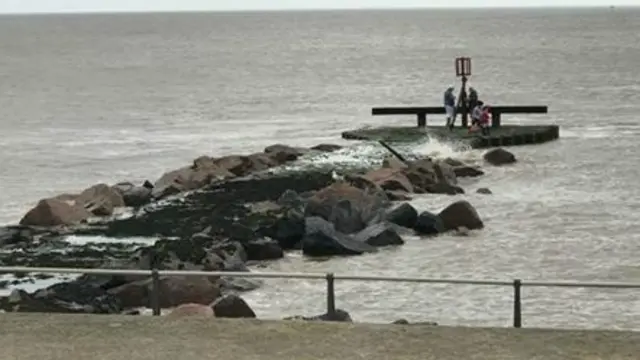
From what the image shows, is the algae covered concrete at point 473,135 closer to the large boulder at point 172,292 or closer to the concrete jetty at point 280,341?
the large boulder at point 172,292

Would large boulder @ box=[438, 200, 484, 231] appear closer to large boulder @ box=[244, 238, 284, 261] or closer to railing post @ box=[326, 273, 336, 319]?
large boulder @ box=[244, 238, 284, 261]

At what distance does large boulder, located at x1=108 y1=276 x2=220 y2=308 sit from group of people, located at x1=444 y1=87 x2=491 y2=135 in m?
23.9

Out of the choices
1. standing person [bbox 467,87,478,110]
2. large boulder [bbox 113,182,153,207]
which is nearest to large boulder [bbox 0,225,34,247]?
large boulder [bbox 113,182,153,207]

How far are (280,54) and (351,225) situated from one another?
5238 inches

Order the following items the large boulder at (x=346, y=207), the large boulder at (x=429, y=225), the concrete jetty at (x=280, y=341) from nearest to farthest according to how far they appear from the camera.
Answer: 1. the concrete jetty at (x=280, y=341)
2. the large boulder at (x=346, y=207)
3. the large boulder at (x=429, y=225)

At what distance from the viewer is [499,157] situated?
36.5 meters

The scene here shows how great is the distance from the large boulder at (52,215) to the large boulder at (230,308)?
419 inches

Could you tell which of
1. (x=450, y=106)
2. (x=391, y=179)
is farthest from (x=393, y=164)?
(x=450, y=106)

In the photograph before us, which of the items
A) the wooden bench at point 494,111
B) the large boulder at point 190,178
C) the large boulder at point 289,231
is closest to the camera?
the large boulder at point 289,231

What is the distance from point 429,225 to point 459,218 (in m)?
0.85

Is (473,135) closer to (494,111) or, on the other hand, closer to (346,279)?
(494,111)

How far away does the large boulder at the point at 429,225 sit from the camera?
81.1 feet

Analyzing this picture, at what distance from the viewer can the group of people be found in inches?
1609

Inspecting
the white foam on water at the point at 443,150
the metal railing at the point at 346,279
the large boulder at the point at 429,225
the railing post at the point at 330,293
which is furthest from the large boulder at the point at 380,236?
the white foam on water at the point at 443,150
